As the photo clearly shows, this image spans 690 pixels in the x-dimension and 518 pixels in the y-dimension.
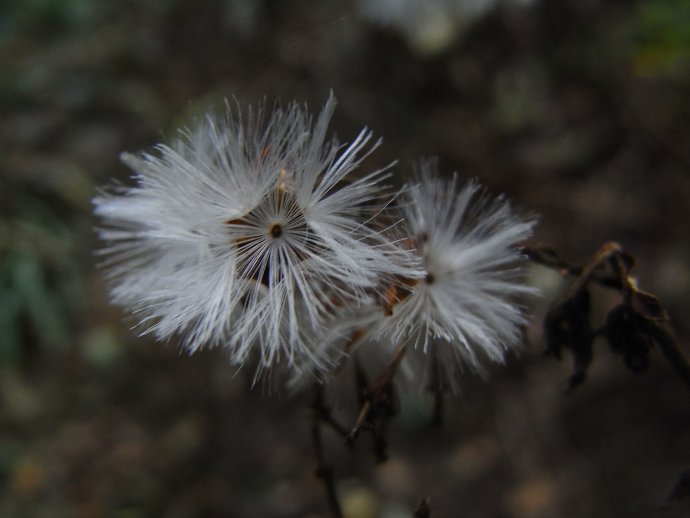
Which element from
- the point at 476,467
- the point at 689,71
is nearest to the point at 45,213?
the point at 476,467

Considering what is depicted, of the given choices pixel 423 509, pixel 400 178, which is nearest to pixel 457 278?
pixel 423 509

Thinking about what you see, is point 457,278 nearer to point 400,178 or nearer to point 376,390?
point 376,390

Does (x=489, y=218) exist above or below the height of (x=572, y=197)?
below

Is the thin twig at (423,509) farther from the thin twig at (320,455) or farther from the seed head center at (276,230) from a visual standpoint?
the seed head center at (276,230)

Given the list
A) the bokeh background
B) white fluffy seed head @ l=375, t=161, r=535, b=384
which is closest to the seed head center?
white fluffy seed head @ l=375, t=161, r=535, b=384

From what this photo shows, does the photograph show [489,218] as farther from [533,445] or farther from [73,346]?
[73,346]

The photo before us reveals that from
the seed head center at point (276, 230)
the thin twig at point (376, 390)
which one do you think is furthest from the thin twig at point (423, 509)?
the seed head center at point (276, 230)

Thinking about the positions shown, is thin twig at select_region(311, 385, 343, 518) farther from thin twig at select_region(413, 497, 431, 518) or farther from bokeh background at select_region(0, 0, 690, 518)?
bokeh background at select_region(0, 0, 690, 518)
